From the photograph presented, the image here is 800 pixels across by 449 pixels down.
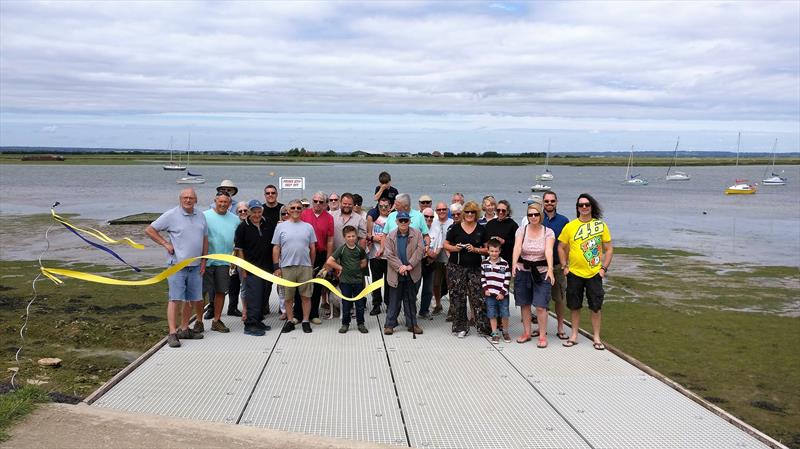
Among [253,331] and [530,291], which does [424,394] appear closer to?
[530,291]

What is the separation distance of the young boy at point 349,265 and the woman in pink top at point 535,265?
5.86ft

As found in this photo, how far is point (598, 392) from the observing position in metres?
6.04

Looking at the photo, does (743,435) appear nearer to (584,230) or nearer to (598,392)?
(598,392)

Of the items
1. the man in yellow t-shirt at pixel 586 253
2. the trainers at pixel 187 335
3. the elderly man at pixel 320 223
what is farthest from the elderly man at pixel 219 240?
the man in yellow t-shirt at pixel 586 253

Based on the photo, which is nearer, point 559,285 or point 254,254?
point 254,254

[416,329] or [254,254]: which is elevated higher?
[254,254]

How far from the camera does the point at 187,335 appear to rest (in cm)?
759

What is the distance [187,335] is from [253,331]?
0.72m

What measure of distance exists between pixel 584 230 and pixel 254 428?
4.05 m

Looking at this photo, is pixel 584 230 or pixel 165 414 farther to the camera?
pixel 584 230

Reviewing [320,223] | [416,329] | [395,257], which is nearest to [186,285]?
[320,223]

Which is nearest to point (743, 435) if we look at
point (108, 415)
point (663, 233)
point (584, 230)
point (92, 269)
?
point (584, 230)

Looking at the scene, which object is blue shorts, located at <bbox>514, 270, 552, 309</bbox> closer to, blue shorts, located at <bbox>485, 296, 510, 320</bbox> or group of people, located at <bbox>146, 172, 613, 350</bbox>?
group of people, located at <bbox>146, 172, 613, 350</bbox>

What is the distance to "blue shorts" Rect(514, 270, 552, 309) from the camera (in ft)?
24.3
